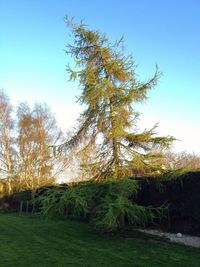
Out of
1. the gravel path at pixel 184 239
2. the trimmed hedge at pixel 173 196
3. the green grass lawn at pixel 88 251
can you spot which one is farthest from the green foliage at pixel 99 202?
the gravel path at pixel 184 239

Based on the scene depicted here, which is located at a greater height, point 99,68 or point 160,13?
point 160,13

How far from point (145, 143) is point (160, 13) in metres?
4.56

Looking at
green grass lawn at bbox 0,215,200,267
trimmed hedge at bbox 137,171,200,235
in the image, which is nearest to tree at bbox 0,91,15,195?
trimmed hedge at bbox 137,171,200,235

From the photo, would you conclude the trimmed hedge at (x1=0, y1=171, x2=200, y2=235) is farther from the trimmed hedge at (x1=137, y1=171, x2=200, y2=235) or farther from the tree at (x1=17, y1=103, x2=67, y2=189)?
the tree at (x1=17, y1=103, x2=67, y2=189)

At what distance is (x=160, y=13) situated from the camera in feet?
40.8

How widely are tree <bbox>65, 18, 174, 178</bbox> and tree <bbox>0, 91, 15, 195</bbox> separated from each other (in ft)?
65.4

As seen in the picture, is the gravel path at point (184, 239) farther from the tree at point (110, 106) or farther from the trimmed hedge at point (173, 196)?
the tree at point (110, 106)

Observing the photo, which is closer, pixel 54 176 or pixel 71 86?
pixel 71 86

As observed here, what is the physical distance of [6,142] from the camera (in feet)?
105

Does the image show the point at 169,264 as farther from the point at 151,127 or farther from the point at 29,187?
the point at 29,187

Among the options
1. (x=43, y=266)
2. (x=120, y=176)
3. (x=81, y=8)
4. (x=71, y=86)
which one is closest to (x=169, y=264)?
(x=43, y=266)

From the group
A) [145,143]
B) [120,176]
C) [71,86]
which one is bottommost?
[120,176]

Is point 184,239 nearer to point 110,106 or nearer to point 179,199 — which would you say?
point 179,199

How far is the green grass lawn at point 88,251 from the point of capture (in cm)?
745
